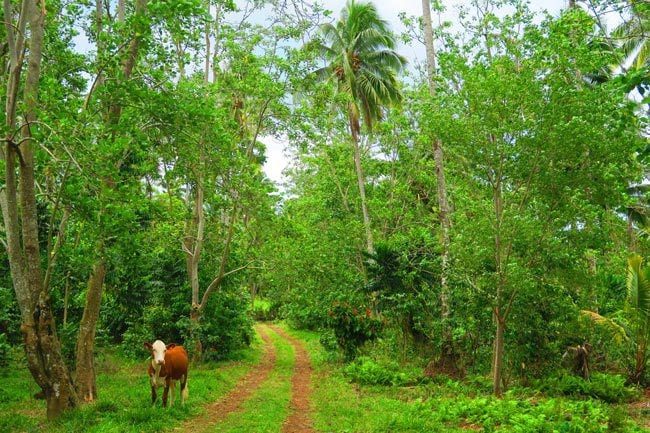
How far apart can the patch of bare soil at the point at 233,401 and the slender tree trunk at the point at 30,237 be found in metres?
2.33

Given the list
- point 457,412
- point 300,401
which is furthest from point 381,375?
point 457,412

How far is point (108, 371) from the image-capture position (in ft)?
55.9

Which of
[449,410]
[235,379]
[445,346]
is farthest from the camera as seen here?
[235,379]

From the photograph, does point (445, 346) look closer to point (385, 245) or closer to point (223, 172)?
point (385, 245)

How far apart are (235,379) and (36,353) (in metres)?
7.97

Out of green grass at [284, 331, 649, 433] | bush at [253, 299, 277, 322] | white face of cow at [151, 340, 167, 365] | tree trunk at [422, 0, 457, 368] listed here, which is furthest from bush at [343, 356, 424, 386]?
bush at [253, 299, 277, 322]

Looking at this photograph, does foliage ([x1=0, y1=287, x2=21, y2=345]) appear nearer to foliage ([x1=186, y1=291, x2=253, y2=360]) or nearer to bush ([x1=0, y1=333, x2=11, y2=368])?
bush ([x1=0, y1=333, x2=11, y2=368])

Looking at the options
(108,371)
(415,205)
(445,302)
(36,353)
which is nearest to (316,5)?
(36,353)

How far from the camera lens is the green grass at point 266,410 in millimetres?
9719

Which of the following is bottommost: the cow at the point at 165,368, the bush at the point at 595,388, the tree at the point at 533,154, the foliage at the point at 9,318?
the bush at the point at 595,388

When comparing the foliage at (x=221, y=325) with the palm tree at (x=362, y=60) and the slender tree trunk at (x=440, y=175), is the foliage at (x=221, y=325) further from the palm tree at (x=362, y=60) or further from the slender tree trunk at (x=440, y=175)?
the slender tree trunk at (x=440, y=175)

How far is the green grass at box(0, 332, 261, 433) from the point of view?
931 centimetres

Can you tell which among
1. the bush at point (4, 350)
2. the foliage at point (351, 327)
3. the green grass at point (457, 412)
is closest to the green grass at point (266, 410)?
the green grass at point (457, 412)

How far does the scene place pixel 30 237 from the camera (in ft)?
30.7
